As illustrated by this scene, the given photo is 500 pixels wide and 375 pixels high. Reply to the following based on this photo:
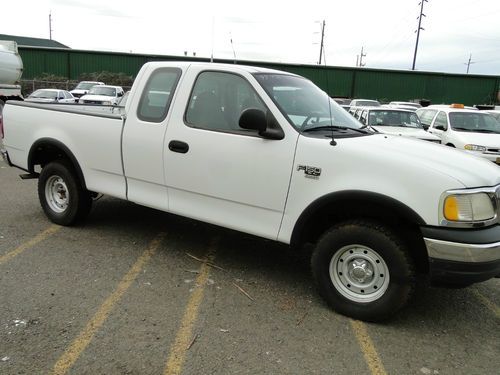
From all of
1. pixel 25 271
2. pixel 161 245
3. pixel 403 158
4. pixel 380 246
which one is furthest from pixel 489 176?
pixel 25 271

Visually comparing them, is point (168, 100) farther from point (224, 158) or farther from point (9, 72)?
point (9, 72)

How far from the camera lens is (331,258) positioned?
3.73 meters

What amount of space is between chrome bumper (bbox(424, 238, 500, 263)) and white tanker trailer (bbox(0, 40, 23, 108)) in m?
17.9

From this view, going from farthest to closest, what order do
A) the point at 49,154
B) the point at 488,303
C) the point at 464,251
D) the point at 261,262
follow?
the point at 49,154
the point at 261,262
the point at 488,303
the point at 464,251

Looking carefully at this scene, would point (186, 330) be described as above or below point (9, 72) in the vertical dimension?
below

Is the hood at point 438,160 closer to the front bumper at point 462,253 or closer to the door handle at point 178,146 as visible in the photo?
the front bumper at point 462,253

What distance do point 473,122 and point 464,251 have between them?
31.8 feet

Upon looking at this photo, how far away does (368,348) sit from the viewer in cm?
335

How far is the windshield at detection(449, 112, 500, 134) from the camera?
1152cm

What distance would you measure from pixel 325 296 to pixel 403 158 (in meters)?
1.29

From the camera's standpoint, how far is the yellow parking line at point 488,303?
13.3 feet

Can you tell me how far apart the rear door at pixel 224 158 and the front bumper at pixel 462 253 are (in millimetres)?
1221

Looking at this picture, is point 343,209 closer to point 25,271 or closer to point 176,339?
point 176,339

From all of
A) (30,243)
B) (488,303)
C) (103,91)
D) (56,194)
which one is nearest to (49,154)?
(56,194)
